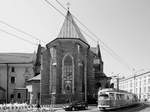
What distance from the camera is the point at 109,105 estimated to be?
104 feet

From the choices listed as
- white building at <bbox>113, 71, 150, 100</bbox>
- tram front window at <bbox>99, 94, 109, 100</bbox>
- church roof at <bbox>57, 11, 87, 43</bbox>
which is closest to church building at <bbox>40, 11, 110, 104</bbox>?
church roof at <bbox>57, 11, 87, 43</bbox>

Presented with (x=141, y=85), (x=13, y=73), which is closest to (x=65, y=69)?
(x=13, y=73)

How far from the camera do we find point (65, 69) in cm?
4762

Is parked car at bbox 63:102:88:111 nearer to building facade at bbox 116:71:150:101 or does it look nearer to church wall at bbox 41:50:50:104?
church wall at bbox 41:50:50:104

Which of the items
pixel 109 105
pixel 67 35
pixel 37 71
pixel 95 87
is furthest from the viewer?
pixel 37 71

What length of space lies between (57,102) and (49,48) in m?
11.0

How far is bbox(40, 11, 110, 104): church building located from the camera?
4662cm

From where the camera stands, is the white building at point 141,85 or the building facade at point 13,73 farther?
the white building at point 141,85

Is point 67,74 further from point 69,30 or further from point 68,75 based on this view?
point 69,30

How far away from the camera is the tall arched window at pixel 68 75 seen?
154 ft

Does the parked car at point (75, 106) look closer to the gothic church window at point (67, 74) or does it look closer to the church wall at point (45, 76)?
the gothic church window at point (67, 74)

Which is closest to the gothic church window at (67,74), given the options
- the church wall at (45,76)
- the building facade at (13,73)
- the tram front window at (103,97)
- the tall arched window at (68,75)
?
the tall arched window at (68,75)

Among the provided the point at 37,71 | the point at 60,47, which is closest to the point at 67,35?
the point at 60,47

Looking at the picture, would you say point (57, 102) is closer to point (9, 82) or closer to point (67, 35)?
point (67, 35)
